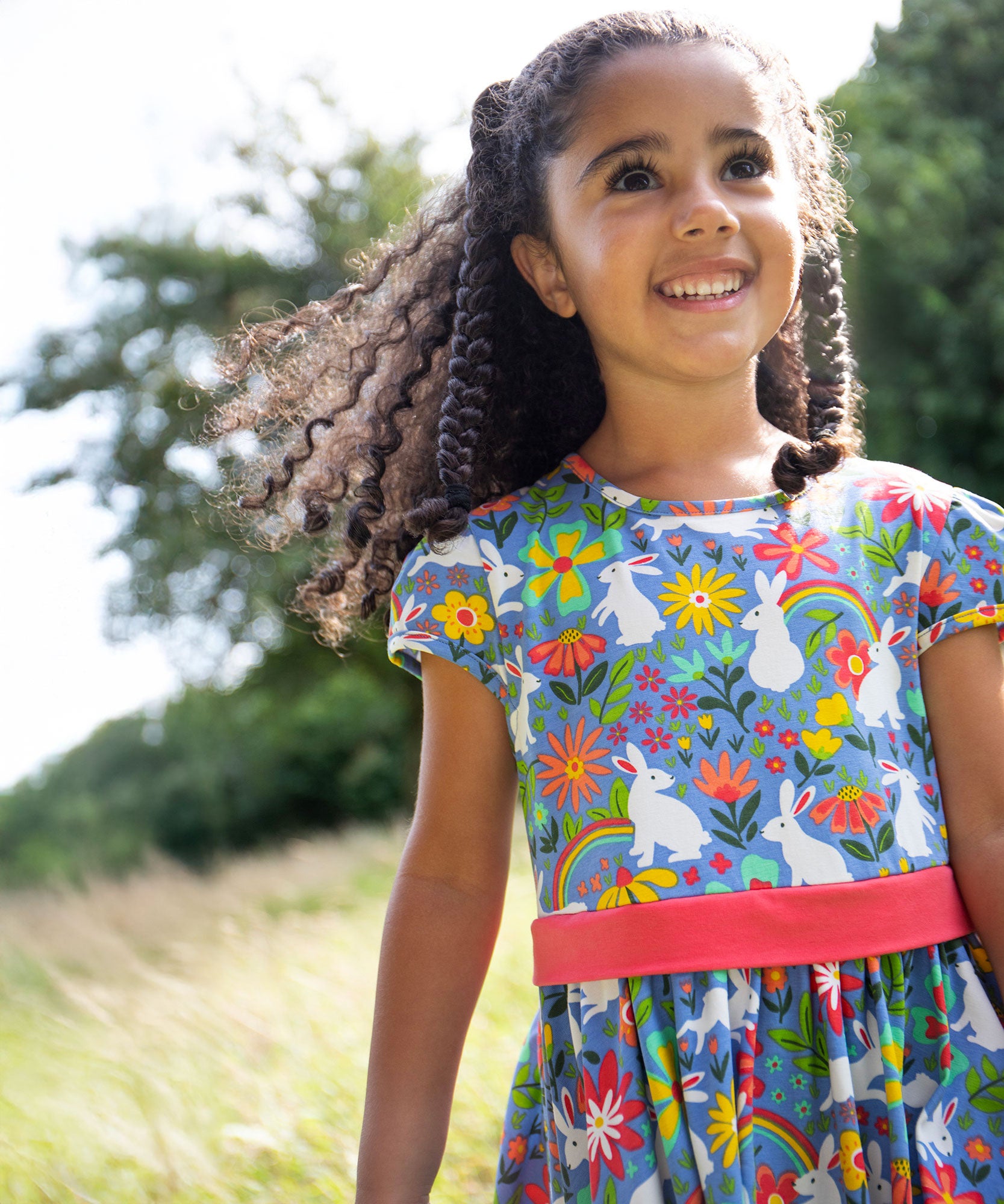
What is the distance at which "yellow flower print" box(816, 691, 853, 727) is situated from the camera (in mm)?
1417

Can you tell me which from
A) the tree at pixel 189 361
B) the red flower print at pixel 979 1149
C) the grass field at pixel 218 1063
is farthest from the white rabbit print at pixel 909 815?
the tree at pixel 189 361

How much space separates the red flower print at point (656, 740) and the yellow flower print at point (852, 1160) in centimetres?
50

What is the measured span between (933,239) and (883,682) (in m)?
10.8

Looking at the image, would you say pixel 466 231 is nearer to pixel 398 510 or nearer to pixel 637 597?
Answer: pixel 398 510

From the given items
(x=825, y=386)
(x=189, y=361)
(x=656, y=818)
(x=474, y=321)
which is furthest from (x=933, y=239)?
(x=656, y=818)

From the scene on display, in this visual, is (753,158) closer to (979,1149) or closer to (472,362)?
(472,362)

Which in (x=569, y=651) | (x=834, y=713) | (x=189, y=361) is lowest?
(x=834, y=713)

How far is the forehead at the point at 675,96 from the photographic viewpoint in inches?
61.2

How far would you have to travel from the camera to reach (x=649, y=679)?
1.47 metres

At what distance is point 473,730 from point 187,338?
32.3ft

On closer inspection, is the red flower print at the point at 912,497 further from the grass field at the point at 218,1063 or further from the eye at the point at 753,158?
the grass field at the point at 218,1063

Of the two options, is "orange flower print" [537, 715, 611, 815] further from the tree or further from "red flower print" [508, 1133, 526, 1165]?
the tree

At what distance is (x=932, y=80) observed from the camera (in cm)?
1163

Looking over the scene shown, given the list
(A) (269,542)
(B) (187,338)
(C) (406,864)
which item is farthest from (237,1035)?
(B) (187,338)
